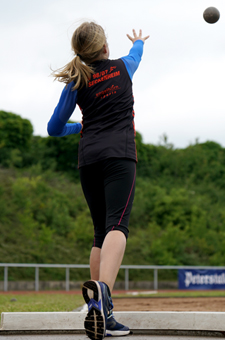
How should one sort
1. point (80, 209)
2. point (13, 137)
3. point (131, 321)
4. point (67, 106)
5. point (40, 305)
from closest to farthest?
point (67, 106)
point (131, 321)
point (40, 305)
point (80, 209)
point (13, 137)

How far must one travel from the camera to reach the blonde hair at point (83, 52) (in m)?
2.79

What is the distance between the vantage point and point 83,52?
112 inches

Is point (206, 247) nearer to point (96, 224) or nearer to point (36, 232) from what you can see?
point (36, 232)

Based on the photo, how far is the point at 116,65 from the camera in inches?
113

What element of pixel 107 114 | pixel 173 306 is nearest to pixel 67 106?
pixel 107 114

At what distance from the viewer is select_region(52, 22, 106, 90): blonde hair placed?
9.15 ft

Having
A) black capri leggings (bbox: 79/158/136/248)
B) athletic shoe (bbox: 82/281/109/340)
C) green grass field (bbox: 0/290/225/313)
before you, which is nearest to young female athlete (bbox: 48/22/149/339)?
black capri leggings (bbox: 79/158/136/248)

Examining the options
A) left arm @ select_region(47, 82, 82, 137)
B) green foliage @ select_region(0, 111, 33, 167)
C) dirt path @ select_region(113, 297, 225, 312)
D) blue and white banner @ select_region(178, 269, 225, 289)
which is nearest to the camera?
left arm @ select_region(47, 82, 82, 137)

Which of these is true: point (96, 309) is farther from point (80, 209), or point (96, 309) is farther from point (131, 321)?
point (80, 209)

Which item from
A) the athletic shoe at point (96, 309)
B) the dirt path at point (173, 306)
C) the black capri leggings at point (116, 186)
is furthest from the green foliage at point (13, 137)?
the athletic shoe at point (96, 309)

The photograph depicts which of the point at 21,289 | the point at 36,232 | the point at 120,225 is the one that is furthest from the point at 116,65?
the point at 36,232

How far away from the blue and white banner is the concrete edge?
1961 cm

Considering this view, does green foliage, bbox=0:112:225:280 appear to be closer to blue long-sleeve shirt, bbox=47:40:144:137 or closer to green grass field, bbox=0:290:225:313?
green grass field, bbox=0:290:225:313

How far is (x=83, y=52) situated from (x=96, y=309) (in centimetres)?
157
